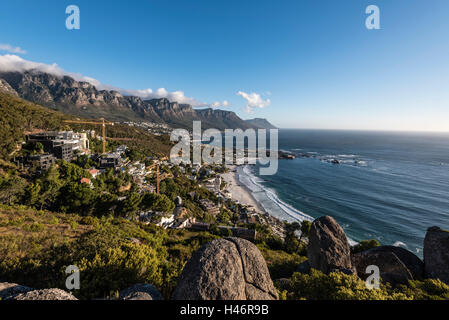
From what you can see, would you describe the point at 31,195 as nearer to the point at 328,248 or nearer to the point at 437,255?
the point at 328,248

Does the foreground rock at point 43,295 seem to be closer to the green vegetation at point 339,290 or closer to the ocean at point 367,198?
the green vegetation at point 339,290

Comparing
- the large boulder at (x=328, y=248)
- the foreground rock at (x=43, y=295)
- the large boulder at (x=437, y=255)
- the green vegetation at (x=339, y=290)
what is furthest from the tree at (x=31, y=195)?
the large boulder at (x=437, y=255)

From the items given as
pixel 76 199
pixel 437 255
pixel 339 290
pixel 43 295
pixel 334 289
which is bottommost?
pixel 437 255

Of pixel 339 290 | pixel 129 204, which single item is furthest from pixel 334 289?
pixel 129 204

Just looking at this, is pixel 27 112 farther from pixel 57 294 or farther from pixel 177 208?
pixel 57 294

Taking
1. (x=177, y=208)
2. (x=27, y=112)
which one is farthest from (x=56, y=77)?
(x=177, y=208)

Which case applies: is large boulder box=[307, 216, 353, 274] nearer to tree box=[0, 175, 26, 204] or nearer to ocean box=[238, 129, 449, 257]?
ocean box=[238, 129, 449, 257]

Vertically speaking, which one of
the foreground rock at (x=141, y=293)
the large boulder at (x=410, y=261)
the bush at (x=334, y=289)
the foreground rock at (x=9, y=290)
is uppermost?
the foreground rock at (x=9, y=290)
